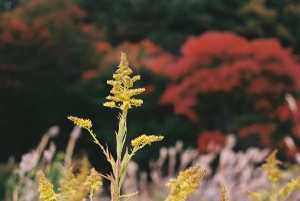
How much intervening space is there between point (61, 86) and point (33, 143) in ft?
5.39

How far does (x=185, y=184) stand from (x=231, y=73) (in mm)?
14807

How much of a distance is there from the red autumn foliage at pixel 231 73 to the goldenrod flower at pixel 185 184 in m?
14.5

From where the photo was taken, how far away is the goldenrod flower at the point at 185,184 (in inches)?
42.1

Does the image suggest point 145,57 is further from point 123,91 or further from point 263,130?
point 123,91

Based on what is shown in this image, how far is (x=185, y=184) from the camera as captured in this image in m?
1.10

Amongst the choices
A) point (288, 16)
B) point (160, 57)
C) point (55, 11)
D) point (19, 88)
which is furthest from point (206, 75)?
point (288, 16)

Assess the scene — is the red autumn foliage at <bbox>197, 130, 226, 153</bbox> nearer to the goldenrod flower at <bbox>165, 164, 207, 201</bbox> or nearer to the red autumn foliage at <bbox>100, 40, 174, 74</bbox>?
the red autumn foliage at <bbox>100, 40, 174, 74</bbox>

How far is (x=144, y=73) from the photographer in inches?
640

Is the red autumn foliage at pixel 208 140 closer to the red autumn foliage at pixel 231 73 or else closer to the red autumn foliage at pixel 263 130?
the red autumn foliage at pixel 263 130

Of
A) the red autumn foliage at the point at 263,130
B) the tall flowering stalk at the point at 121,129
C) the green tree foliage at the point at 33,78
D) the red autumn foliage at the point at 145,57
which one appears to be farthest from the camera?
the red autumn foliage at the point at 145,57

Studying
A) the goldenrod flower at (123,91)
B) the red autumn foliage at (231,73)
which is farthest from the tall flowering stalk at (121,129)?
the red autumn foliage at (231,73)

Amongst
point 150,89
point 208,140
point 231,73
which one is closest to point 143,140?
Answer: point 208,140

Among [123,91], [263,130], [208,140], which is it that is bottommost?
[123,91]

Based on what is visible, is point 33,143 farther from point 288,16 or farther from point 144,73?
point 288,16
